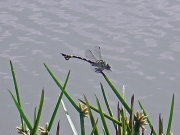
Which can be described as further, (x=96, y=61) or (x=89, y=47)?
(x=89, y=47)

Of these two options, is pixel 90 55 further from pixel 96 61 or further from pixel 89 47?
pixel 89 47

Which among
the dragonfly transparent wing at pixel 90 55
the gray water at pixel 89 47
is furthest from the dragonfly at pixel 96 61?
the gray water at pixel 89 47

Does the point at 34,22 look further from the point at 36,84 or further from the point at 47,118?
the point at 47,118

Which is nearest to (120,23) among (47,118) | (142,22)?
(142,22)

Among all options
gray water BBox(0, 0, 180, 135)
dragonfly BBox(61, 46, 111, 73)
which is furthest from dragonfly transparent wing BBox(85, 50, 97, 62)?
gray water BBox(0, 0, 180, 135)

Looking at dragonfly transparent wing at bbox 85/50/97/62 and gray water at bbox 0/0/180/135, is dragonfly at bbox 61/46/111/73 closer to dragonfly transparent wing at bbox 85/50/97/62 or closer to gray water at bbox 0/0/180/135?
dragonfly transparent wing at bbox 85/50/97/62

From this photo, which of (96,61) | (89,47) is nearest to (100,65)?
(96,61)

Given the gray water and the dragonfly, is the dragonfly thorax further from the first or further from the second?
the gray water

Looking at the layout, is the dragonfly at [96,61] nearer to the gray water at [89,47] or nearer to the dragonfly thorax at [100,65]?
the dragonfly thorax at [100,65]

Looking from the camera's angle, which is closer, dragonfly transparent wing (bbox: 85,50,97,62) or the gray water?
dragonfly transparent wing (bbox: 85,50,97,62)

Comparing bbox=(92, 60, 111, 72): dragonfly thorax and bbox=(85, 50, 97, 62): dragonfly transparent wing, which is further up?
bbox=(85, 50, 97, 62): dragonfly transparent wing
